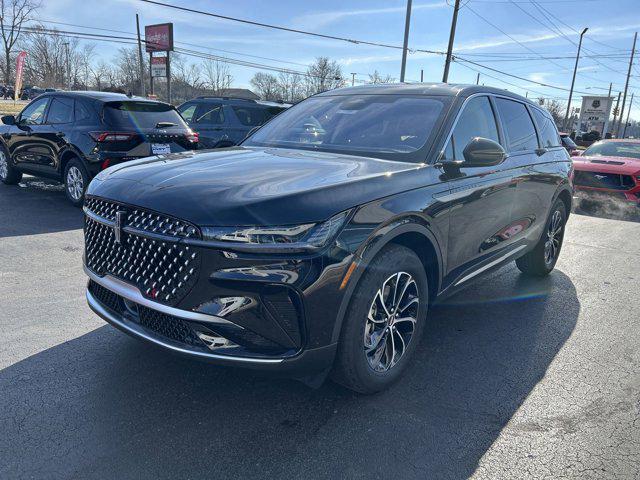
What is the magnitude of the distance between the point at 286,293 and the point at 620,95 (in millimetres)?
72600

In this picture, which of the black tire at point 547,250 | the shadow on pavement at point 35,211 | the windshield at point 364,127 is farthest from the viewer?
the shadow on pavement at point 35,211

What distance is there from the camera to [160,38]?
39.4 metres

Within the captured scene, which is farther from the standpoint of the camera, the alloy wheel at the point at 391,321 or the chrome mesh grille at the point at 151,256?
the alloy wheel at the point at 391,321

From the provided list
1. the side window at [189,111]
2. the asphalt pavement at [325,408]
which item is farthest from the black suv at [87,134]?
the asphalt pavement at [325,408]

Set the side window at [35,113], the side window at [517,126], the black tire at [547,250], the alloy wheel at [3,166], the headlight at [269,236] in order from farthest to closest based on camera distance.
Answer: the alloy wheel at [3,166], the side window at [35,113], the black tire at [547,250], the side window at [517,126], the headlight at [269,236]

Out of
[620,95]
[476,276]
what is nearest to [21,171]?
[476,276]

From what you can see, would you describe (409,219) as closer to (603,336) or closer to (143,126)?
(603,336)

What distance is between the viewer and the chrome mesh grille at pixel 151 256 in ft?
7.45

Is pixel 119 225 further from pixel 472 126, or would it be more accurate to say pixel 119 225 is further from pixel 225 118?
pixel 225 118

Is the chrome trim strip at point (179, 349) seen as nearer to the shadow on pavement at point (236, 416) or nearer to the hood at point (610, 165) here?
the shadow on pavement at point (236, 416)

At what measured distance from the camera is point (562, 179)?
5.21m

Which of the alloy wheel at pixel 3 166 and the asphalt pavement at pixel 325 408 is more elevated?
the alloy wheel at pixel 3 166

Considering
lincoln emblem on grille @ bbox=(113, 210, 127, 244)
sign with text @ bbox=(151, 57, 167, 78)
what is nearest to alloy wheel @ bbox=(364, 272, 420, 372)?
lincoln emblem on grille @ bbox=(113, 210, 127, 244)

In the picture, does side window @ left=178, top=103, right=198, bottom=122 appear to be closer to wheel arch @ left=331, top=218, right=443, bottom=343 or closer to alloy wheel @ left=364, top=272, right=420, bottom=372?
wheel arch @ left=331, top=218, right=443, bottom=343
